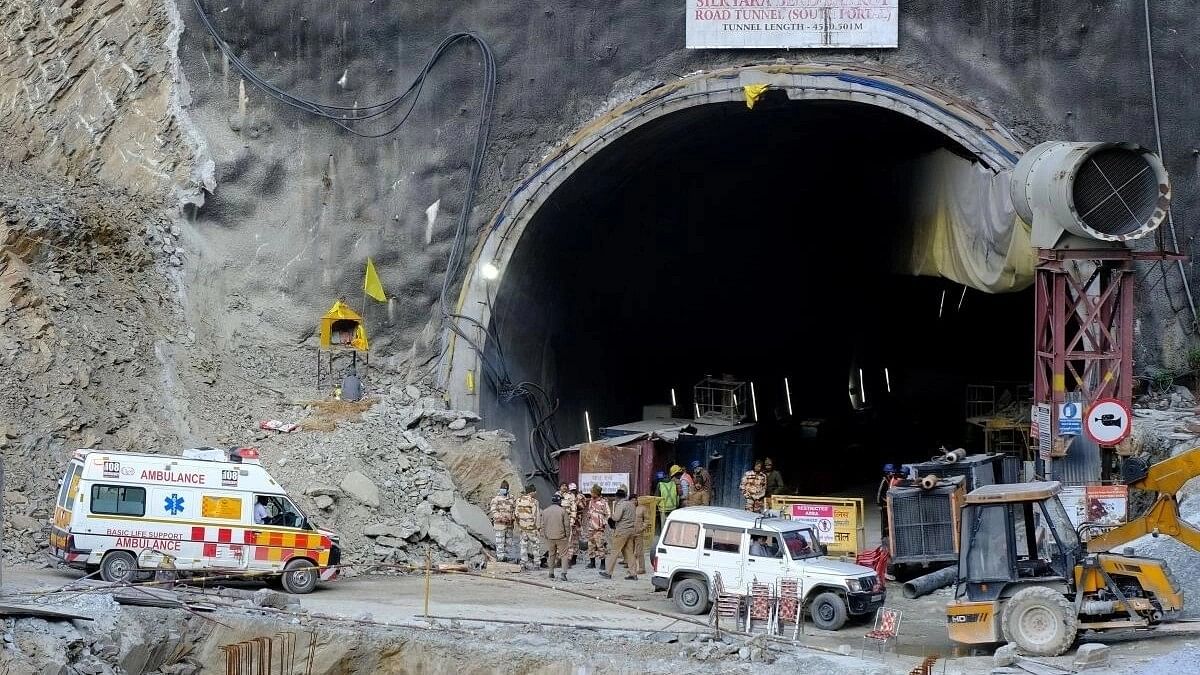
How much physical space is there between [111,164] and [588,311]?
1145 cm

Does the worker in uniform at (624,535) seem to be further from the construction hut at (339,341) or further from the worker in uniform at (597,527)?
the construction hut at (339,341)

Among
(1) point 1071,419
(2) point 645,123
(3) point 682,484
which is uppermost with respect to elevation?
(2) point 645,123

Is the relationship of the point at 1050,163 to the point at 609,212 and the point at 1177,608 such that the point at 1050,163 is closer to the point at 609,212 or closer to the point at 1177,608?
the point at 1177,608

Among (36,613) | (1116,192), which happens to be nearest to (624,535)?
(1116,192)

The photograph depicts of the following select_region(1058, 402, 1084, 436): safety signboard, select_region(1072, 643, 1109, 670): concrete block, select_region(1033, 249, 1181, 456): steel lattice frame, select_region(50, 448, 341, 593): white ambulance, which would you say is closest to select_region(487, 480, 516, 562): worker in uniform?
select_region(50, 448, 341, 593): white ambulance

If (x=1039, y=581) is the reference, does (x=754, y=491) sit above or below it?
above

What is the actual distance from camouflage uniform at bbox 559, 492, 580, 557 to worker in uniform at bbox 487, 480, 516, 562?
0.92 metres

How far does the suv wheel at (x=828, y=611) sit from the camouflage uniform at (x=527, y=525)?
19.8 feet

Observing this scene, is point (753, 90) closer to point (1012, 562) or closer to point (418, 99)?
point (418, 99)

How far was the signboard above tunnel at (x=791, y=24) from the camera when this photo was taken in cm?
2900

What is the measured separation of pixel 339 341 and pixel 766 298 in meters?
16.9

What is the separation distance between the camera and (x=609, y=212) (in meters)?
34.1

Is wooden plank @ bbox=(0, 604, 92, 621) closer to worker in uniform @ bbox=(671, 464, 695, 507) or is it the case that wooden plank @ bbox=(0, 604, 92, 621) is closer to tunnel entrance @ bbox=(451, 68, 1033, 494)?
worker in uniform @ bbox=(671, 464, 695, 507)

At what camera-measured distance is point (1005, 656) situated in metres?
17.2
